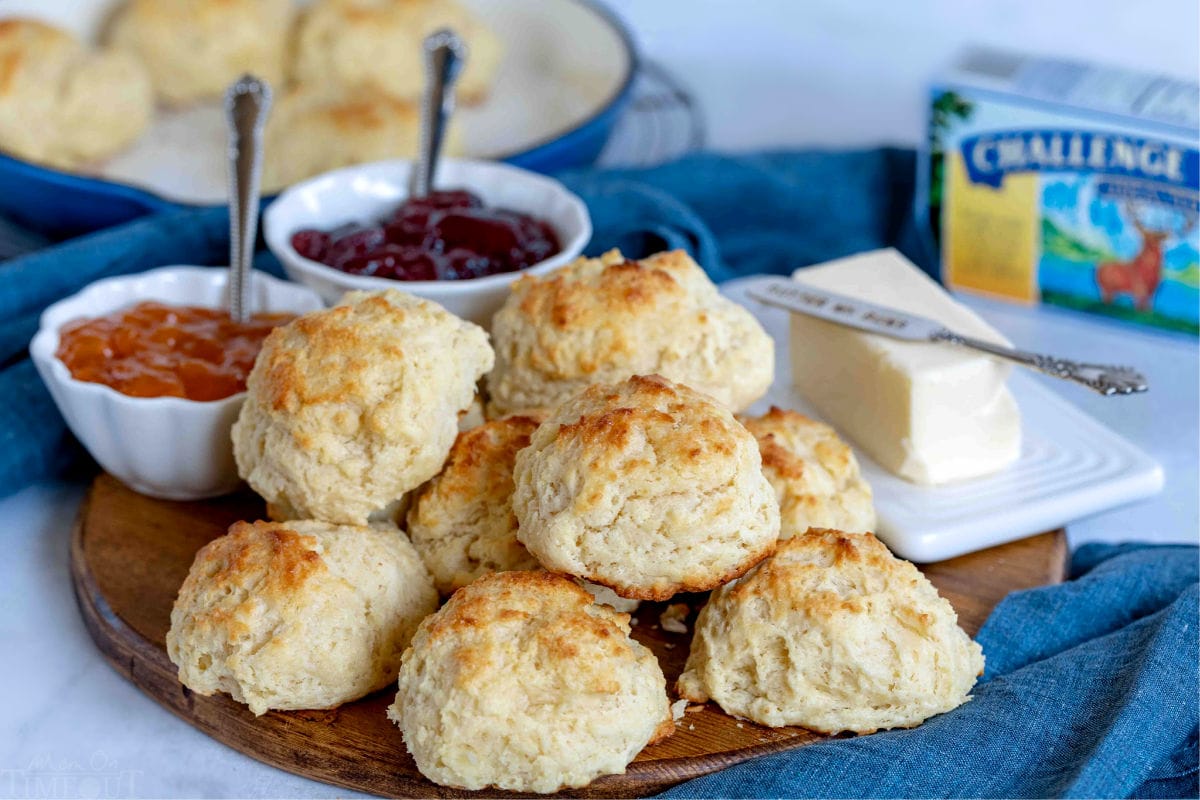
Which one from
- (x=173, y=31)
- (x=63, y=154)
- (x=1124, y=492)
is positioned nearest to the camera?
(x=1124, y=492)

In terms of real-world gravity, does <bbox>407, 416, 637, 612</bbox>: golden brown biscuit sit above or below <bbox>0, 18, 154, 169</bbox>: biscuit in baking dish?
below

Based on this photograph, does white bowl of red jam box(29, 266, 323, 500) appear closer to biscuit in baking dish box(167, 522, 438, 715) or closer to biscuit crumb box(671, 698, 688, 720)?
biscuit in baking dish box(167, 522, 438, 715)

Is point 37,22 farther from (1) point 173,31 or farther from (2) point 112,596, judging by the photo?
(2) point 112,596

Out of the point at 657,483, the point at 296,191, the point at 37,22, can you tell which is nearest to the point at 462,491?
the point at 657,483

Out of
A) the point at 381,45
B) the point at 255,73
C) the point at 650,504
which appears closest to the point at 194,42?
the point at 255,73

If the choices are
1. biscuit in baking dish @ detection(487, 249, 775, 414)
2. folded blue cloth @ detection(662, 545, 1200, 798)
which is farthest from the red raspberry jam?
folded blue cloth @ detection(662, 545, 1200, 798)

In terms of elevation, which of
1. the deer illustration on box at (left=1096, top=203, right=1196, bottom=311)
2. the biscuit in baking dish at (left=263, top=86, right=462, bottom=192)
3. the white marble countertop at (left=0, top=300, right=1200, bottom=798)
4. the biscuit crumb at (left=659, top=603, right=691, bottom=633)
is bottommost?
the white marble countertop at (left=0, top=300, right=1200, bottom=798)
